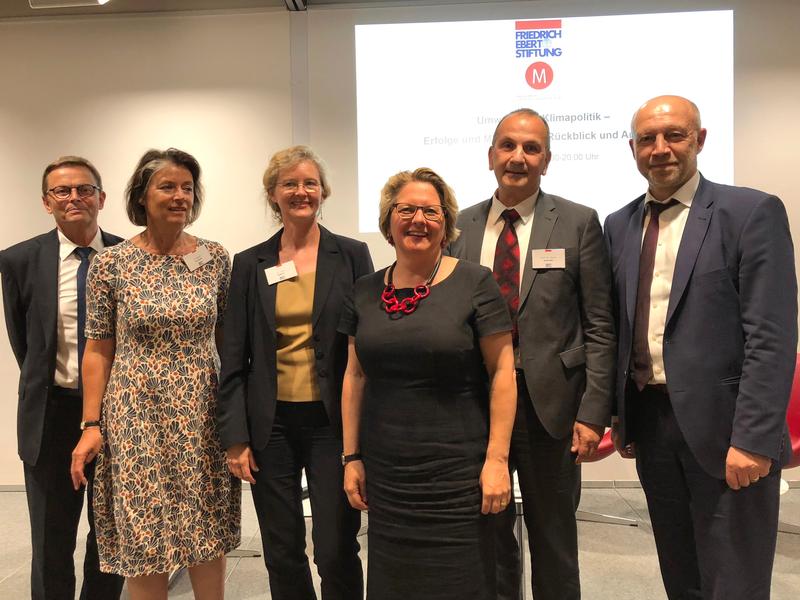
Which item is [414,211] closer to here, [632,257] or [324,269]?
[324,269]

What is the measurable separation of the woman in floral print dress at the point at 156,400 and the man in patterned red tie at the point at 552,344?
1.00 metres

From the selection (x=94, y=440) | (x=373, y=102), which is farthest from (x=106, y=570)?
(x=373, y=102)

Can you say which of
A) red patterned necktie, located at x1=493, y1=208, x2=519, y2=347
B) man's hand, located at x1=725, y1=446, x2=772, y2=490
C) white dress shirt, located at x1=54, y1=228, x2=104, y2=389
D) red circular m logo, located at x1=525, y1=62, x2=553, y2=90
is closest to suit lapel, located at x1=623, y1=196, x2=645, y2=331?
red patterned necktie, located at x1=493, y1=208, x2=519, y2=347

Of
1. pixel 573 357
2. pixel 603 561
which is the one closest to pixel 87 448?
→ pixel 573 357

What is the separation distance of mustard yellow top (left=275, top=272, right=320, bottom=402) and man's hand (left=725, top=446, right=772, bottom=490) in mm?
1199

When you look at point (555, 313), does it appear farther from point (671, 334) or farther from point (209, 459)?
point (209, 459)

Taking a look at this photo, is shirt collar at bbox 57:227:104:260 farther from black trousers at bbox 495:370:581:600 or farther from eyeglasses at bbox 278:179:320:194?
black trousers at bbox 495:370:581:600

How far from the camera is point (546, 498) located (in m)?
1.92

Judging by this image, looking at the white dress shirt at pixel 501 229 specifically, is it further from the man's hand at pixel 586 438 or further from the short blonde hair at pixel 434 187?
the man's hand at pixel 586 438

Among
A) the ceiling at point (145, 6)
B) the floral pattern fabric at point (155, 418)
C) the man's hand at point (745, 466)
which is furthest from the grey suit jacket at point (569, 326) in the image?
the ceiling at point (145, 6)

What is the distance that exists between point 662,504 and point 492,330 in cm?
77

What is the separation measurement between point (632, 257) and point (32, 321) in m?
2.15

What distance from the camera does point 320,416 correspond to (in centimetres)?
201

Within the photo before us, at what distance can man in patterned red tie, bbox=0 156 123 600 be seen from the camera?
7.66ft
